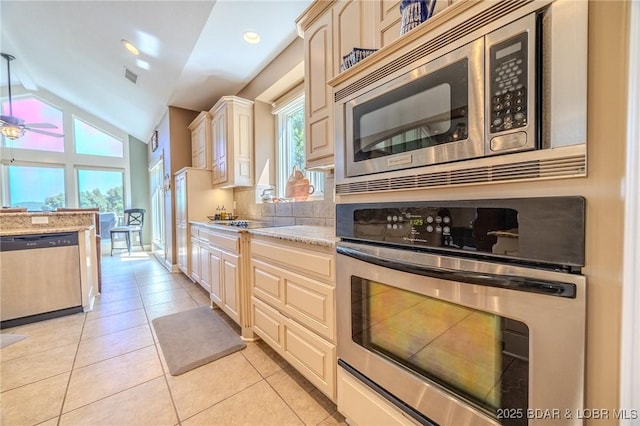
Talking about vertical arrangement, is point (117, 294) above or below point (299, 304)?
below

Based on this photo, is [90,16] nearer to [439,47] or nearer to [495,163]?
[439,47]

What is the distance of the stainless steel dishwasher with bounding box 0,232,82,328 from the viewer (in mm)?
2375

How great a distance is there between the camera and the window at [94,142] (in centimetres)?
612

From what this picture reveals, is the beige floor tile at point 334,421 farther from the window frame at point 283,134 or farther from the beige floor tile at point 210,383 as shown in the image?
the window frame at point 283,134

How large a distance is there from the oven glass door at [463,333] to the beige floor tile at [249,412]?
1.97 feet

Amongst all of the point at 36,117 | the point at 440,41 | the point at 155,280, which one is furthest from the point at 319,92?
the point at 36,117

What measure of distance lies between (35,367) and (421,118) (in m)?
2.84

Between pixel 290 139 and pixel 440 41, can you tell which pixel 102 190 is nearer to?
pixel 290 139

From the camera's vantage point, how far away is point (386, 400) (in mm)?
952

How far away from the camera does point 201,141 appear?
3996 mm

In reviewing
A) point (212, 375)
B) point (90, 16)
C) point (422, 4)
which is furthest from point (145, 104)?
point (422, 4)

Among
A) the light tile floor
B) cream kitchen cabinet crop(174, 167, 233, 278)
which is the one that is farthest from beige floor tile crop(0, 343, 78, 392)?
cream kitchen cabinet crop(174, 167, 233, 278)

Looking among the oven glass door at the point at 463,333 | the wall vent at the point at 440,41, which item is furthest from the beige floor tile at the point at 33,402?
the wall vent at the point at 440,41

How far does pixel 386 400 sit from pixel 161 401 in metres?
1.31
